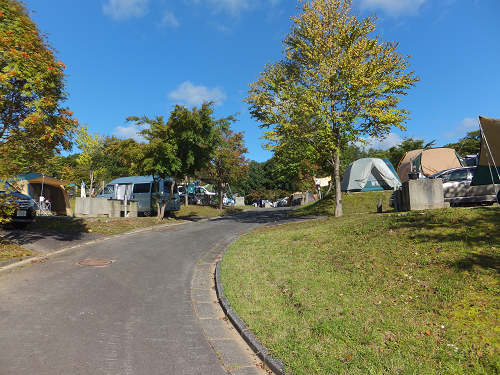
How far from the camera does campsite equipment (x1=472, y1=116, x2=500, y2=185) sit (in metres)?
8.66

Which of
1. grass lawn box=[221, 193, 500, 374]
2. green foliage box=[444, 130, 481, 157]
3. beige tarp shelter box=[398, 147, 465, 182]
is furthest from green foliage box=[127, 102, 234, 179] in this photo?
green foliage box=[444, 130, 481, 157]

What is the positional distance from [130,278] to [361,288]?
200 inches

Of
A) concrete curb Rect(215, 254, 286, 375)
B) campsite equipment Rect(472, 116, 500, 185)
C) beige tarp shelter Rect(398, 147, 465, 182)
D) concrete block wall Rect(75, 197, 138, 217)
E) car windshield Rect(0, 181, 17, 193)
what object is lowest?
concrete curb Rect(215, 254, 286, 375)

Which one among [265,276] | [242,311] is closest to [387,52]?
[265,276]

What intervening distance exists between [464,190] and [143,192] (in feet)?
57.7

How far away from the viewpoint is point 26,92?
812 cm

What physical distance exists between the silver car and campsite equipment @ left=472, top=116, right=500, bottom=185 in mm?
354

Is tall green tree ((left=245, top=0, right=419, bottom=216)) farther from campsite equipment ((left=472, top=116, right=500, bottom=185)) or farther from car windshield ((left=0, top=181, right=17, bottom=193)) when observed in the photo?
car windshield ((left=0, top=181, right=17, bottom=193))

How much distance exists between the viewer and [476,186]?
1059cm

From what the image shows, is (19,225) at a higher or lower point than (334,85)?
lower

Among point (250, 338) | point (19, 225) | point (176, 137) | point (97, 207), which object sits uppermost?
point (176, 137)

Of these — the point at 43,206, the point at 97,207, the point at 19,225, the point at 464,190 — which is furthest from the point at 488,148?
the point at 43,206

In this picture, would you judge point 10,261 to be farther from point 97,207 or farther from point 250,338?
point 97,207

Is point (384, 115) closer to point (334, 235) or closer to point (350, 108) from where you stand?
point (350, 108)
